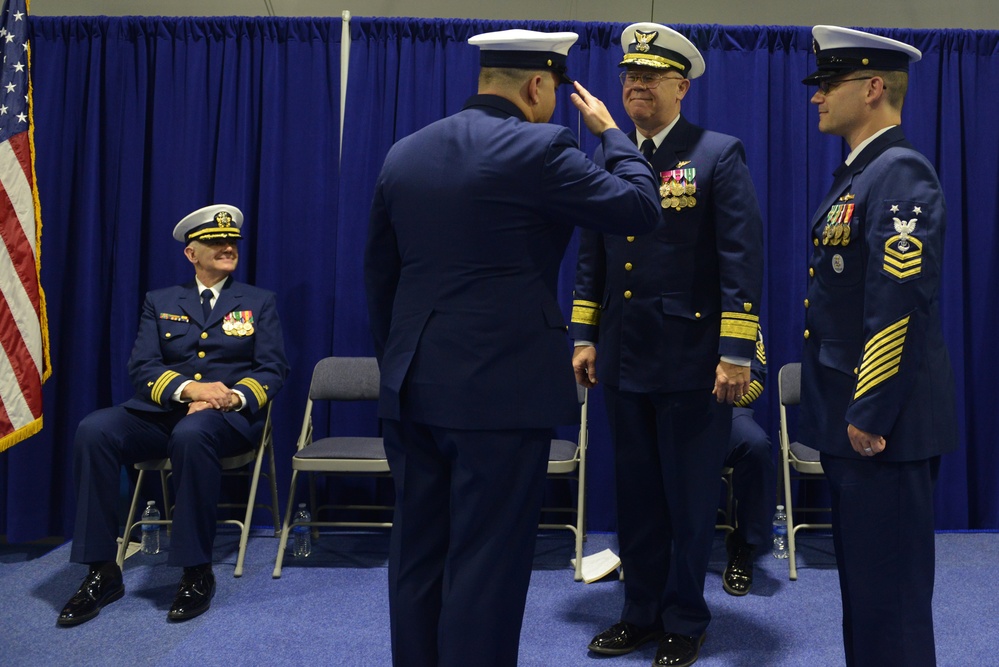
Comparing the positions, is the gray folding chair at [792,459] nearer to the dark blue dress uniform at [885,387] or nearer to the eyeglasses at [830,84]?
the dark blue dress uniform at [885,387]

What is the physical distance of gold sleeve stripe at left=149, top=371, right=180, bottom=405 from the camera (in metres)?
3.95

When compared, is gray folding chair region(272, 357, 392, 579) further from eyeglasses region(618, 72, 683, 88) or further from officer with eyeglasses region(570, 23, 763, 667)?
eyeglasses region(618, 72, 683, 88)

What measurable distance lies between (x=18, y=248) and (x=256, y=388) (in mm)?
1188

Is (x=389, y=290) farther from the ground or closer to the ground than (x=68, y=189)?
closer to the ground

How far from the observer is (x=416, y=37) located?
4.72m

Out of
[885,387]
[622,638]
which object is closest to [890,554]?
[885,387]

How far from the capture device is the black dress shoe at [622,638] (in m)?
2.99

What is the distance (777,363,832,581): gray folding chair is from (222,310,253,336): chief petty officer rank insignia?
2.50 m

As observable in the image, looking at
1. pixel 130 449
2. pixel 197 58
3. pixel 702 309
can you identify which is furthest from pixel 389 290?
pixel 197 58

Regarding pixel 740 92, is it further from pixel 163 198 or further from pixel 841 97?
pixel 163 198

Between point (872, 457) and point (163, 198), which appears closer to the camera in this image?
point (872, 457)

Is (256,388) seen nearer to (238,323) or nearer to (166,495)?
(238,323)

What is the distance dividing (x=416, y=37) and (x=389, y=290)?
2.85m

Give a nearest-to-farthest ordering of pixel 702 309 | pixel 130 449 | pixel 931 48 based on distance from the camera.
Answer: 1. pixel 702 309
2. pixel 130 449
3. pixel 931 48
